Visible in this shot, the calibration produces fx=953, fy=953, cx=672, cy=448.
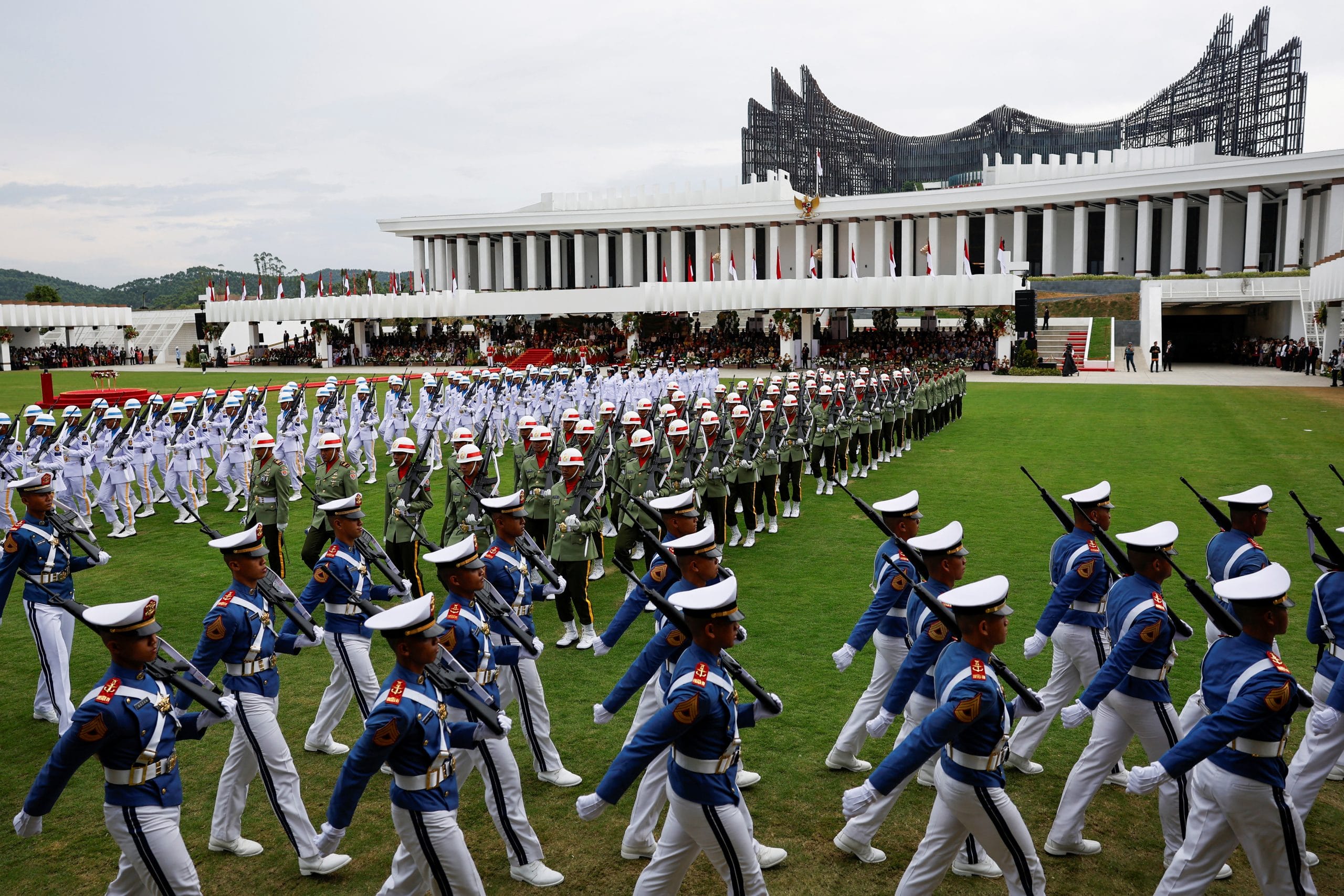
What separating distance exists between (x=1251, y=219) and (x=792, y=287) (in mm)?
29531

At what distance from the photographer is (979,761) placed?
14.4ft

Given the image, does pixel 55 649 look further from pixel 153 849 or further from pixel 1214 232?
pixel 1214 232

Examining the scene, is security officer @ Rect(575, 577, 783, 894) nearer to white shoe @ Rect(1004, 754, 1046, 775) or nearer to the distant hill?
white shoe @ Rect(1004, 754, 1046, 775)

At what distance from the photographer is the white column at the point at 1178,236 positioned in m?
60.4

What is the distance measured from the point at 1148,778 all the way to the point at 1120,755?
0.99 meters

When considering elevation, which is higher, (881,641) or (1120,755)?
(881,641)

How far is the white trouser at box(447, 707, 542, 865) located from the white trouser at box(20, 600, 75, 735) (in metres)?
3.83

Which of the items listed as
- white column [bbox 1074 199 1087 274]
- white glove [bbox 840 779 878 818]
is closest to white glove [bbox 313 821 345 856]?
white glove [bbox 840 779 878 818]

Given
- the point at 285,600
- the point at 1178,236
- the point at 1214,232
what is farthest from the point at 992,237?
the point at 285,600

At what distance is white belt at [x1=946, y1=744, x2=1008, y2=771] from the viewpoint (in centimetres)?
439

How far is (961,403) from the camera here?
28.8 meters

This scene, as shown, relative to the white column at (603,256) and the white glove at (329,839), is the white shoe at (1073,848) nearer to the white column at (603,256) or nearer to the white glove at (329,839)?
the white glove at (329,839)

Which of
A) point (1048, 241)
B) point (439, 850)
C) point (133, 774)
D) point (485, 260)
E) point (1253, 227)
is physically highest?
point (485, 260)

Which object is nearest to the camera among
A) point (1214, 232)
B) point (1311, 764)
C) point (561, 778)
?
point (1311, 764)
